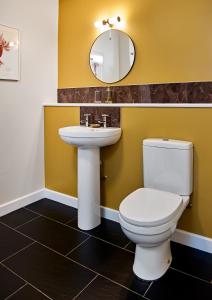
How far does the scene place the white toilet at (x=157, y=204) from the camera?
1.43m

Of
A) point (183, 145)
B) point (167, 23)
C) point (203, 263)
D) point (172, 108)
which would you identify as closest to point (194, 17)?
point (167, 23)

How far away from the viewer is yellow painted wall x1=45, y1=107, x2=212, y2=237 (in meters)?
1.79

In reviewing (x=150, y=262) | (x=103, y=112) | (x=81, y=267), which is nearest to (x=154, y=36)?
→ (x=103, y=112)

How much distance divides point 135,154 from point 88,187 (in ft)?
1.58

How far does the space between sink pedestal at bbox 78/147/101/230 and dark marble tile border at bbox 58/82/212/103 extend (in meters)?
0.59

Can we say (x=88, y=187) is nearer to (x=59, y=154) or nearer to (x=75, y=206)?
(x=75, y=206)

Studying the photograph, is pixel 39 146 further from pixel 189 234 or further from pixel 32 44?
pixel 189 234

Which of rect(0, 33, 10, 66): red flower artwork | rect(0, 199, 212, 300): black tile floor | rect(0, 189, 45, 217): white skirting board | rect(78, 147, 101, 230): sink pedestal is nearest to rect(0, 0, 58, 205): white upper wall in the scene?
rect(0, 189, 45, 217): white skirting board

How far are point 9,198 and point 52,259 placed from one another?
917 millimetres

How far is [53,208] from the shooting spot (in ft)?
8.38

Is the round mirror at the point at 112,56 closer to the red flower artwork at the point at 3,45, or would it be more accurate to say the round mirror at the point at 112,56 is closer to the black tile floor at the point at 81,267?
the red flower artwork at the point at 3,45

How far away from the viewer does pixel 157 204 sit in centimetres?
158

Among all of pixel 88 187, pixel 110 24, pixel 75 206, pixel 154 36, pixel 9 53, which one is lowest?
pixel 75 206

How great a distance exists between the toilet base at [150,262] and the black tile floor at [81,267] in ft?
0.12
